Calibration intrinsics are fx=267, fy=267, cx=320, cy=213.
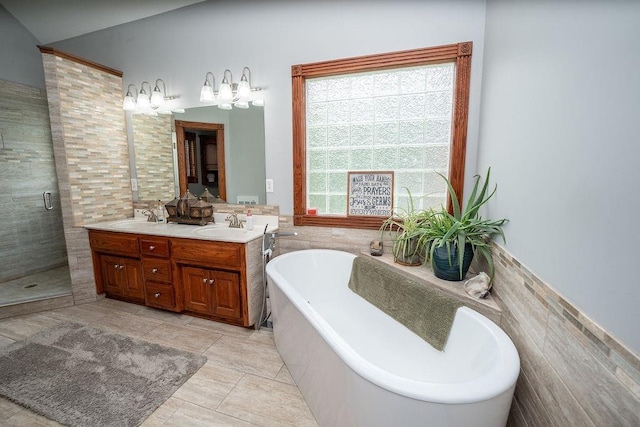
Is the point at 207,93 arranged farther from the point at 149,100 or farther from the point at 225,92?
the point at 149,100

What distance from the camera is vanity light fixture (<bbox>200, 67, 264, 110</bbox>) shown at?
234cm

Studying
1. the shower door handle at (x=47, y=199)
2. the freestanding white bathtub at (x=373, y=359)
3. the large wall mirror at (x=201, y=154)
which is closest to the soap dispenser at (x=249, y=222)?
the large wall mirror at (x=201, y=154)

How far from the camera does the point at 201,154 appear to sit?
8.86 ft

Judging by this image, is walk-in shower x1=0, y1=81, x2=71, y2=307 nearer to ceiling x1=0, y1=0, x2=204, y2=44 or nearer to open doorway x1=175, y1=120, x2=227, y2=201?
ceiling x1=0, y1=0, x2=204, y2=44

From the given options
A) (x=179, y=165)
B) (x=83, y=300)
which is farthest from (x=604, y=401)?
(x=83, y=300)

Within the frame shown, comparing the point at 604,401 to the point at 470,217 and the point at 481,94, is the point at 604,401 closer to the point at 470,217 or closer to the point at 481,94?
the point at 470,217

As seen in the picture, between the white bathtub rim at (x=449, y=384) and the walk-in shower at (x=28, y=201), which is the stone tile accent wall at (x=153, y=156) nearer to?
the walk-in shower at (x=28, y=201)

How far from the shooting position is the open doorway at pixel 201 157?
2.64 meters

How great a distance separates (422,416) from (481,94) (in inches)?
77.2

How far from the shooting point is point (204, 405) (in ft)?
4.94

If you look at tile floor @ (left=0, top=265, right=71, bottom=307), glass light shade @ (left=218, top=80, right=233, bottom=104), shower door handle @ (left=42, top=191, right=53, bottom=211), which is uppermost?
glass light shade @ (left=218, top=80, right=233, bottom=104)

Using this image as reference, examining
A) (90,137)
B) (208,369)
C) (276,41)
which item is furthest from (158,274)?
(276,41)

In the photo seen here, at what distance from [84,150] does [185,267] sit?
1.58m

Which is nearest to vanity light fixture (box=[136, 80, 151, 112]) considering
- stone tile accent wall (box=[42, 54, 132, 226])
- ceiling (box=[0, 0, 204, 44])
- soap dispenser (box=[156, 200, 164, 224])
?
stone tile accent wall (box=[42, 54, 132, 226])
